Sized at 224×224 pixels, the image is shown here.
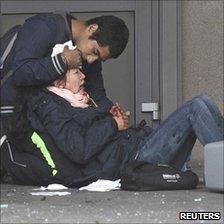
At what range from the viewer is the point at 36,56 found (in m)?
4.93

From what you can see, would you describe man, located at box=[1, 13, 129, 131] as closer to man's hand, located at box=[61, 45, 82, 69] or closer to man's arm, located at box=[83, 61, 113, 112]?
man's hand, located at box=[61, 45, 82, 69]

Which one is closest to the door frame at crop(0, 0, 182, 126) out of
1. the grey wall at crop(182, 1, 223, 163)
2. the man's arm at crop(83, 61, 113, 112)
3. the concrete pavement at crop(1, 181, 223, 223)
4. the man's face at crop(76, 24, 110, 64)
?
the grey wall at crop(182, 1, 223, 163)

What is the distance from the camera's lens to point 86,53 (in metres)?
5.06

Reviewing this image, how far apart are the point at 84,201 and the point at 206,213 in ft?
2.45

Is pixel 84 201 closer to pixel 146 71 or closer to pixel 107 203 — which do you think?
pixel 107 203

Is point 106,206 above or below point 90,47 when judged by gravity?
below

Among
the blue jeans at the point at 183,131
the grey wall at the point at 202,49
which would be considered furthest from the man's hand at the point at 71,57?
the grey wall at the point at 202,49

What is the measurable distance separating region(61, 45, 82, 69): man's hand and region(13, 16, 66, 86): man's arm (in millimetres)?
30

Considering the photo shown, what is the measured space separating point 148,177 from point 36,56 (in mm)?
971

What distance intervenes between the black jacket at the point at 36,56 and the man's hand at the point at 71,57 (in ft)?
0.11

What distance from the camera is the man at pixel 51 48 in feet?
16.0

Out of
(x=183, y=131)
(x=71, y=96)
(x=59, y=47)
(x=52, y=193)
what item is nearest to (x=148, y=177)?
(x=183, y=131)

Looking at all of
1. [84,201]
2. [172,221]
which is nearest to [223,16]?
[84,201]

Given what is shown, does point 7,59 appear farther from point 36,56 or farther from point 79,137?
point 79,137
